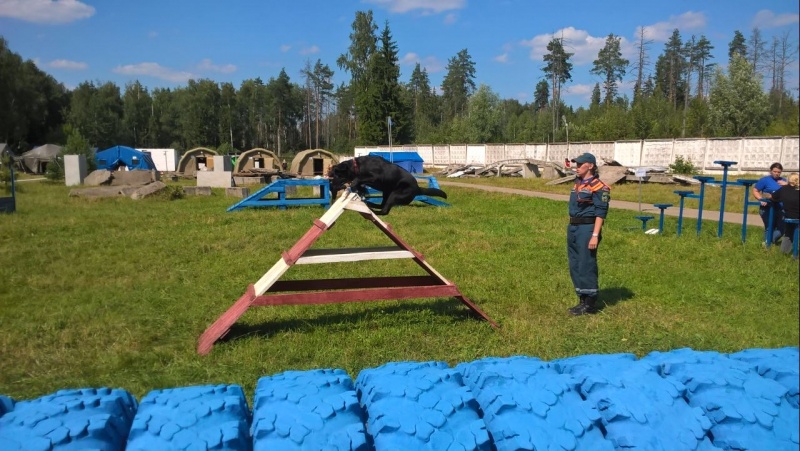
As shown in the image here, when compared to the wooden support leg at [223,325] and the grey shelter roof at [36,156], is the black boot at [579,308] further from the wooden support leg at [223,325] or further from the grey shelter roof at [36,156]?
the grey shelter roof at [36,156]

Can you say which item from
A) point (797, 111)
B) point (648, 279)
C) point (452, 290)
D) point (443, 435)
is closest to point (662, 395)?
point (443, 435)

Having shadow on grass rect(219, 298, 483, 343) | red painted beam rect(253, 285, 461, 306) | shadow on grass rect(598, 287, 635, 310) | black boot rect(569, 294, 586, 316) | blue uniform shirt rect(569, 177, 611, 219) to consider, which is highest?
blue uniform shirt rect(569, 177, 611, 219)

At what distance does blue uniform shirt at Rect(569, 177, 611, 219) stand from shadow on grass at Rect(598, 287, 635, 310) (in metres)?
1.05

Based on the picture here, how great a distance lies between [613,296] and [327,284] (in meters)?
3.39

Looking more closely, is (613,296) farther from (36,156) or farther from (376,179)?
(36,156)

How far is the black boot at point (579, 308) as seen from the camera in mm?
5652

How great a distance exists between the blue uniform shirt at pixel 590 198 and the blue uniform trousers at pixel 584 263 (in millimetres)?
143

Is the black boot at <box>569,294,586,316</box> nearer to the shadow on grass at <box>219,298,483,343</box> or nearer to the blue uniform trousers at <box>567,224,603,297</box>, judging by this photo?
the blue uniform trousers at <box>567,224,603,297</box>

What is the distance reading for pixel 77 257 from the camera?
8.95m

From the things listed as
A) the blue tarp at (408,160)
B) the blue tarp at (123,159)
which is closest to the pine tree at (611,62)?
the blue tarp at (408,160)

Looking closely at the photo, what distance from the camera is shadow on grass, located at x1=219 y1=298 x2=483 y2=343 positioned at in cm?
513

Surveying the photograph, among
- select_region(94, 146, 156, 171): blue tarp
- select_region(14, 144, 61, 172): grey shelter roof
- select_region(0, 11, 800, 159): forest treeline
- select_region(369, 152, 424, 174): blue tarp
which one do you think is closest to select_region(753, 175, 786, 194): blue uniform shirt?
select_region(0, 11, 800, 159): forest treeline

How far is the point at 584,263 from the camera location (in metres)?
5.73

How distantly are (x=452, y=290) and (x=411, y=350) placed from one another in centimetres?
82
